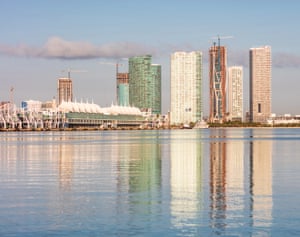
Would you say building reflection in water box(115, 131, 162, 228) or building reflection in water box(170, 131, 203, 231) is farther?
building reflection in water box(115, 131, 162, 228)

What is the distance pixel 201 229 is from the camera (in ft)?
54.3

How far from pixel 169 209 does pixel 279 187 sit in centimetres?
782

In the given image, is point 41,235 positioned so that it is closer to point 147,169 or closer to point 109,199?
point 109,199

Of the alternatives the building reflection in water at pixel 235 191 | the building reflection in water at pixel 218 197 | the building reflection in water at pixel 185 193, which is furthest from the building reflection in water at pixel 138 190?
the building reflection in water at pixel 235 191

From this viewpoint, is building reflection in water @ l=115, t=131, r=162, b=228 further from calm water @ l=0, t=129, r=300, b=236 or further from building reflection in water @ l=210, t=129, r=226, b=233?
building reflection in water @ l=210, t=129, r=226, b=233

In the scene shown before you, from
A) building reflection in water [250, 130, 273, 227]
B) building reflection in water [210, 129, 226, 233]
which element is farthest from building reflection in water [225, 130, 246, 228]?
building reflection in water [250, 130, 273, 227]

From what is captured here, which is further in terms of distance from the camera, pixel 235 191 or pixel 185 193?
pixel 235 191

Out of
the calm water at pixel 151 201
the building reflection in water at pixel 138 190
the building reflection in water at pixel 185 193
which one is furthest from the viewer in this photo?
the building reflection in water at pixel 138 190

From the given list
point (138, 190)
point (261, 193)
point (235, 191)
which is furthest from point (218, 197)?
point (138, 190)

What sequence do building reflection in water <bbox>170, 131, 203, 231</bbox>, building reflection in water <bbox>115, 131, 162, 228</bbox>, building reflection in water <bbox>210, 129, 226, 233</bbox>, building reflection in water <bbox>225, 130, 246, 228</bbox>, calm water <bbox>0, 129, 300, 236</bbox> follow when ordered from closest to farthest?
calm water <bbox>0, 129, 300, 236</bbox>
building reflection in water <bbox>210, 129, 226, 233</bbox>
building reflection in water <bbox>170, 131, 203, 231</bbox>
building reflection in water <bbox>225, 130, 246, 228</bbox>
building reflection in water <bbox>115, 131, 162, 228</bbox>

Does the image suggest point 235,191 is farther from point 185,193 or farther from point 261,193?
point 185,193

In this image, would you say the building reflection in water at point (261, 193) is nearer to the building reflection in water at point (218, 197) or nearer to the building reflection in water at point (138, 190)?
the building reflection in water at point (218, 197)

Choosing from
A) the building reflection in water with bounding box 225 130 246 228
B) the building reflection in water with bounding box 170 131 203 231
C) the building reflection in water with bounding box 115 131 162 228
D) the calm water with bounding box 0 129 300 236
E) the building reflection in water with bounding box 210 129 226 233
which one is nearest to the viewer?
the calm water with bounding box 0 129 300 236

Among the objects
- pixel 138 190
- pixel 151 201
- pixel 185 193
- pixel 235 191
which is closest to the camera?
pixel 151 201
